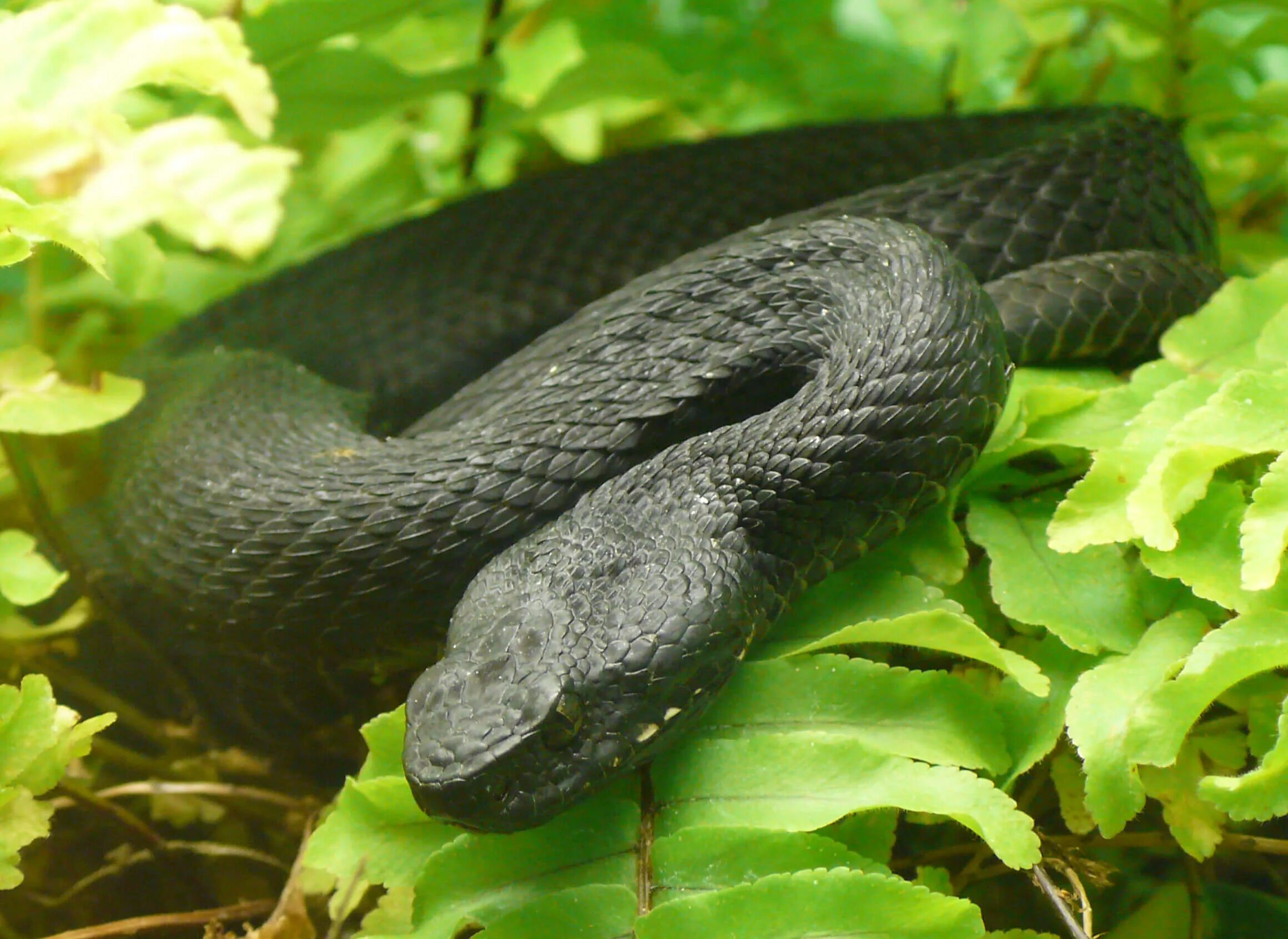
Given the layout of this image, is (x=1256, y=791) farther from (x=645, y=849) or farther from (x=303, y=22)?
(x=303, y=22)

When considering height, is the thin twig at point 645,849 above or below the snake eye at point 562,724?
below

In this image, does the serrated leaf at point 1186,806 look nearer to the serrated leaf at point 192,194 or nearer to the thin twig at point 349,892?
the thin twig at point 349,892

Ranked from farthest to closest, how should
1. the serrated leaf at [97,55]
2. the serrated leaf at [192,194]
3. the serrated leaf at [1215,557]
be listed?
the serrated leaf at [1215,557]
the serrated leaf at [97,55]
the serrated leaf at [192,194]

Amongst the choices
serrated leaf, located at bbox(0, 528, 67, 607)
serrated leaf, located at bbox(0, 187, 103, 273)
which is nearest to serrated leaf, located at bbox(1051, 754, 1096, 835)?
serrated leaf, located at bbox(0, 187, 103, 273)

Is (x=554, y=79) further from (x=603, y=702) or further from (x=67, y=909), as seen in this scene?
(x=67, y=909)

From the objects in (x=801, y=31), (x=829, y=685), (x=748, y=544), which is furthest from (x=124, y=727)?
(x=801, y=31)

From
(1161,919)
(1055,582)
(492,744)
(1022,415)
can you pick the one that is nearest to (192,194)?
(492,744)

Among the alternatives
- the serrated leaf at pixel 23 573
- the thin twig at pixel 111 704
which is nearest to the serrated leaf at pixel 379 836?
the serrated leaf at pixel 23 573
